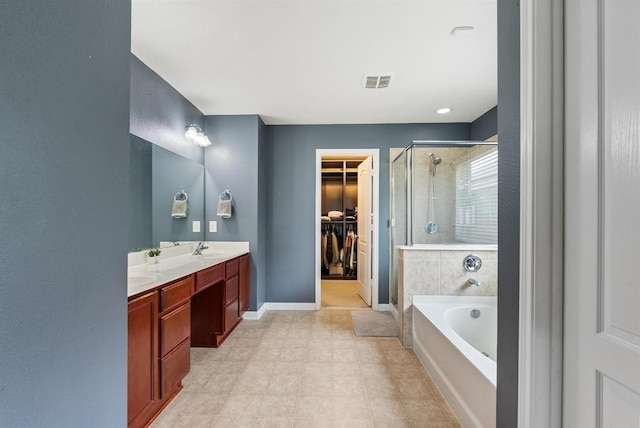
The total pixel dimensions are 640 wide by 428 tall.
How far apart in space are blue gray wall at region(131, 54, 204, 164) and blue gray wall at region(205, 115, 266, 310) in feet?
0.94

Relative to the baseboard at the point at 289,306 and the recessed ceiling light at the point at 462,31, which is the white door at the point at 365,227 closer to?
the baseboard at the point at 289,306

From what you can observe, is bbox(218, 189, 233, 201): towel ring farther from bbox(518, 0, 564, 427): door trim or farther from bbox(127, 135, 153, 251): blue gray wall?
bbox(518, 0, 564, 427): door trim

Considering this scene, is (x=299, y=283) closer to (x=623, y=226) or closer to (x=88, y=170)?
(x=88, y=170)

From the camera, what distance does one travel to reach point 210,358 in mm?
2311

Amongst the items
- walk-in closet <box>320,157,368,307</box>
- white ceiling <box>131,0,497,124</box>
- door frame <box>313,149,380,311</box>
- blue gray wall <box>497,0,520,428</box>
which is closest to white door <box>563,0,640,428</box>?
blue gray wall <box>497,0,520,428</box>

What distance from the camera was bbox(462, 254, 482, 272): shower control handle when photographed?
7.80ft

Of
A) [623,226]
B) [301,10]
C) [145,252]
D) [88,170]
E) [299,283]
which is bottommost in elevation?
[299,283]

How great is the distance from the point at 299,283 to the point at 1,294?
315cm

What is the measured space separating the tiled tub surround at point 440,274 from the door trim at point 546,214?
1.72 m

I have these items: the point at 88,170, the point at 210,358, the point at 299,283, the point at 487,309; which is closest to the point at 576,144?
the point at 88,170


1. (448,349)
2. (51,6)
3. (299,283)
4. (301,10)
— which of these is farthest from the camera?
(299,283)

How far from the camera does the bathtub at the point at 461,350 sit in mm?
1392

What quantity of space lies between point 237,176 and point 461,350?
2803mm

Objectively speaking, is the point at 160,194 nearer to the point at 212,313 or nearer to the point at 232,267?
the point at 232,267
